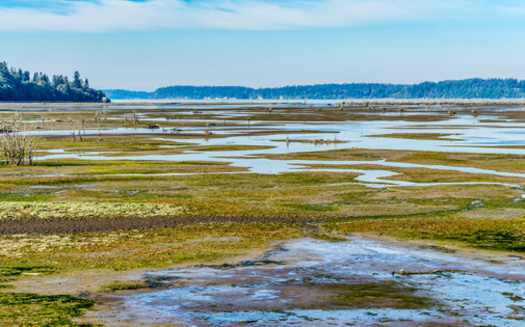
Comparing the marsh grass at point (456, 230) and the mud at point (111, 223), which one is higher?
the marsh grass at point (456, 230)

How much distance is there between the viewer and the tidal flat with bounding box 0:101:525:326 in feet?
53.4

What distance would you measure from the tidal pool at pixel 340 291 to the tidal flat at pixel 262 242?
7cm

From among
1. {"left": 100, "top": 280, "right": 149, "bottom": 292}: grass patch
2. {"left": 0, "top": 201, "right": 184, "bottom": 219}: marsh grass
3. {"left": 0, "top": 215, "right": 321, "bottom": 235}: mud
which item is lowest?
{"left": 0, "top": 215, "right": 321, "bottom": 235}: mud

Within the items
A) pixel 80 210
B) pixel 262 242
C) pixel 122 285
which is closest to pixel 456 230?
pixel 262 242

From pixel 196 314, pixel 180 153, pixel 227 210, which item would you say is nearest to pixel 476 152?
pixel 180 153

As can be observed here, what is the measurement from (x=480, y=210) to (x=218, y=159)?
28.0 meters

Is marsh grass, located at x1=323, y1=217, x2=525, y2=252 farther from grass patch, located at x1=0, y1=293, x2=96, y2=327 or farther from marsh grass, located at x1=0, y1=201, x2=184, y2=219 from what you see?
grass patch, located at x1=0, y1=293, x2=96, y2=327

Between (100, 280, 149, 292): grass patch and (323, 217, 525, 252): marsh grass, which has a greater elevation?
(100, 280, 149, 292): grass patch

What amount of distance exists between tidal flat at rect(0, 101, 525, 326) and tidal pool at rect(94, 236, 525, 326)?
67 millimetres

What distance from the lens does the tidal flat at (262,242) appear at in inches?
640

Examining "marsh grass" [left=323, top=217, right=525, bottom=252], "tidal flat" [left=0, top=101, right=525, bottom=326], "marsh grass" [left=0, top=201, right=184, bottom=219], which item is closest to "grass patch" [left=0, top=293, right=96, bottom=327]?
"tidal flat" [left=0, top=101, right=525, bottom=326]

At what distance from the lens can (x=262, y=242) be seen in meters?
24.7

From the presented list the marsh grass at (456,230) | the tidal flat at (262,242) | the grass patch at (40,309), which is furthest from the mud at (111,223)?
the grass patch at (40,309)

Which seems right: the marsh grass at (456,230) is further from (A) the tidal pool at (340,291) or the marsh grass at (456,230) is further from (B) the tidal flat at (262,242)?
(A) the tidal pool at (340,291)
